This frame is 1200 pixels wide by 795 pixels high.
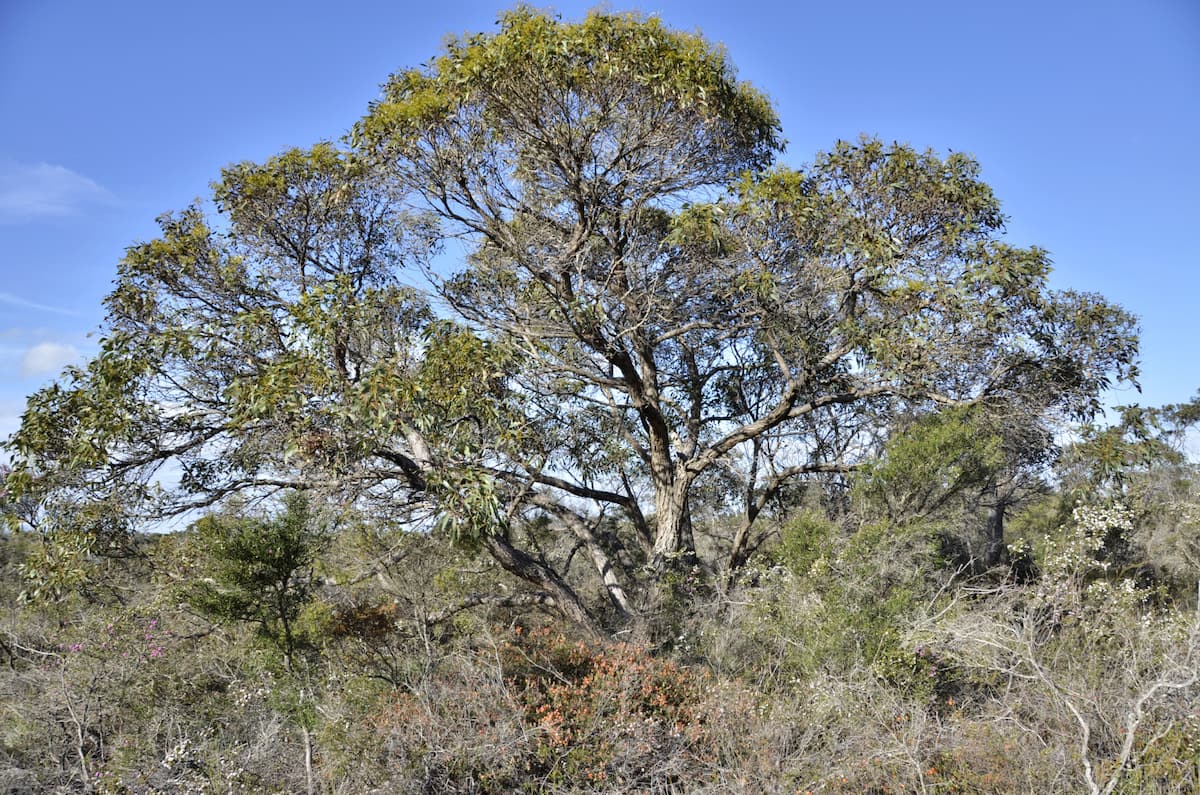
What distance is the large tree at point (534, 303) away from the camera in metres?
6.36

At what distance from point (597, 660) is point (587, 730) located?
0.85m

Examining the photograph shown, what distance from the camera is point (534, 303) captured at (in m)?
8.98

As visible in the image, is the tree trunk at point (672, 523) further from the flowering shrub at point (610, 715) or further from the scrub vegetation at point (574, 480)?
the flowering shrub at point (610, 715)

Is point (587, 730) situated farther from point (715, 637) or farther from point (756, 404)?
point (756, 404)

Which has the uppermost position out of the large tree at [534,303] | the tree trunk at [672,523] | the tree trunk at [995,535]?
the large tree at [534,303]

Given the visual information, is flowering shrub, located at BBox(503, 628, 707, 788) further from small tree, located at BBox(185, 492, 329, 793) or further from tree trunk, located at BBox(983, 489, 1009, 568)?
tree trunk, located at BBox(983, 489, 1009, 568)

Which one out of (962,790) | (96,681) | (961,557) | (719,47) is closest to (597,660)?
(962,790)

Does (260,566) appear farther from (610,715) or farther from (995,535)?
(995,535)

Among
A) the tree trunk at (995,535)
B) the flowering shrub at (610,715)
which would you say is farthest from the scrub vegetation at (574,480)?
the tree trunk at (995,535)

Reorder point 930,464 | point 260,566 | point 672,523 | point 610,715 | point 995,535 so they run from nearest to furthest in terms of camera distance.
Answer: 1. point 610,715
2. point 260,566
3. point 930,464
4. point 672,523
5. point 995,535

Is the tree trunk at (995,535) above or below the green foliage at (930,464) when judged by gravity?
below

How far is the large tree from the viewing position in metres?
6.36

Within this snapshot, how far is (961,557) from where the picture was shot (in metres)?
12.1

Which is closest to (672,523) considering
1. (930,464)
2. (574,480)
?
(574,480)
